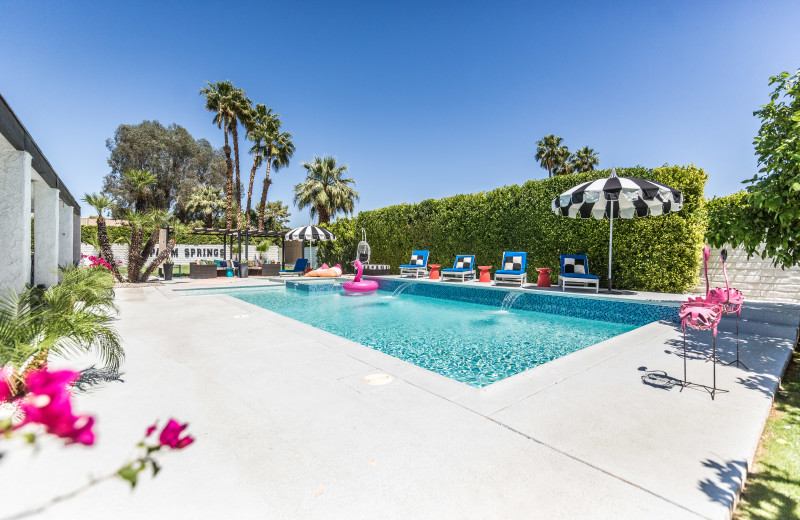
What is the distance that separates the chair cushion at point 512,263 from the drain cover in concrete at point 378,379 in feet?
27.8

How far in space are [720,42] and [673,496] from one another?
12.1 m

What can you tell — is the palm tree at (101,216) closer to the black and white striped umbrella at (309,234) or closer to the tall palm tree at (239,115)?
the black and white striped umbrella at (309,234)


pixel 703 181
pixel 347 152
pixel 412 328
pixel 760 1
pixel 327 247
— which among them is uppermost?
pixel 347 152

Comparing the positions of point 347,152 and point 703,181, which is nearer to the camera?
point 703,181

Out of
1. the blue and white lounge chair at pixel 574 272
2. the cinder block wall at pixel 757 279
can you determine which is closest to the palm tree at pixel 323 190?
the blue and white lounge chair at pixel 574 272

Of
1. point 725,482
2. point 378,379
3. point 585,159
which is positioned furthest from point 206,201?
point 725,482

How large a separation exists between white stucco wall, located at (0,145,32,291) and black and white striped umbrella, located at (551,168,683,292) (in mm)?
9628

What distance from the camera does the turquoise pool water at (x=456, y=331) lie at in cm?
467

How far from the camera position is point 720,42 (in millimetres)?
9008

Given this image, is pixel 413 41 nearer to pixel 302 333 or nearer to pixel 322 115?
pixel 322 115

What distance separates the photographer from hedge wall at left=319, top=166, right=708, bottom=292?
887 cm

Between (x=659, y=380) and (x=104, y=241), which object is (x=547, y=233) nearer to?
(x=659, y=380)

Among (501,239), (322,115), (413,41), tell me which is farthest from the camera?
(322,115)

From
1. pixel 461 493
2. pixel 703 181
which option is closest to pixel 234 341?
pixel 461 493
